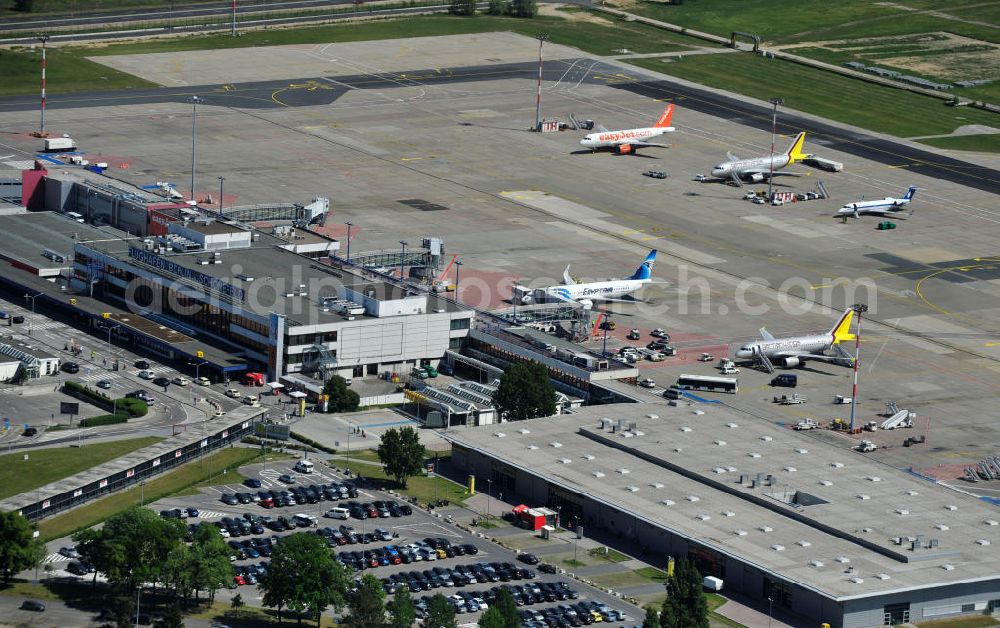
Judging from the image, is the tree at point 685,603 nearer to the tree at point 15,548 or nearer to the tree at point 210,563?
the tree at point 210,563

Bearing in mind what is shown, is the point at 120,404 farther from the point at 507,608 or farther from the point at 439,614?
the point at 507,608

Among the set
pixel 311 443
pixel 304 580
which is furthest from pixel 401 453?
pixel 304 580

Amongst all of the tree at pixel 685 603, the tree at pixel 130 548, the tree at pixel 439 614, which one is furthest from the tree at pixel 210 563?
the tree at pixel 685 603

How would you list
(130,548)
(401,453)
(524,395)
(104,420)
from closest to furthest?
(130,548)
(401,453)
(104,420)
(524,395)

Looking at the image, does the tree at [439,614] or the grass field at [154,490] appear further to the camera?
the grass field at [154,490]

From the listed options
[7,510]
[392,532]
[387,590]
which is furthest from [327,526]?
[7,510]

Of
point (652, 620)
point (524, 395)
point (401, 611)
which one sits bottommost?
point (401, 611)
